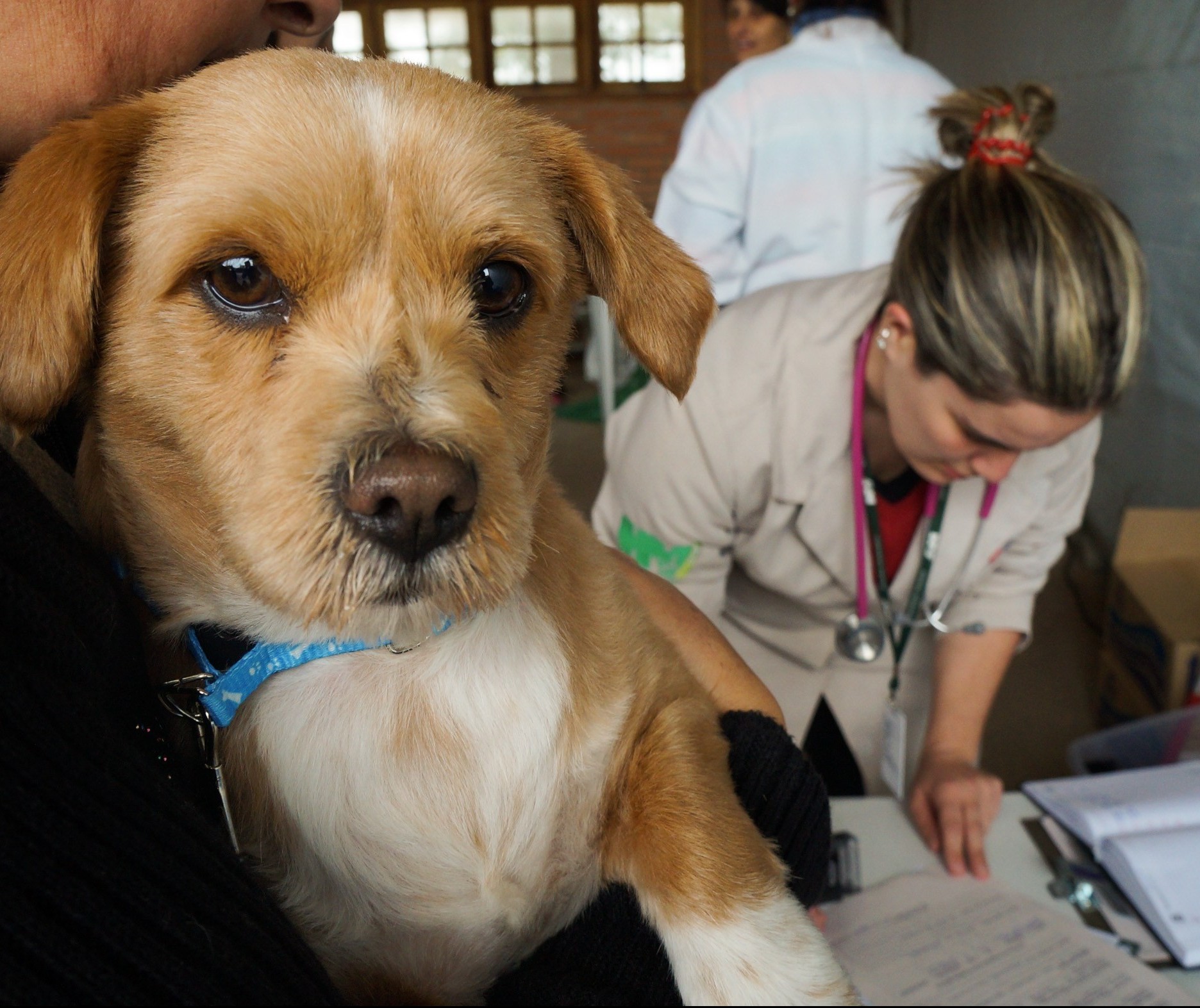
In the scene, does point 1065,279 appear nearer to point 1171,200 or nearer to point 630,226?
point 630,226

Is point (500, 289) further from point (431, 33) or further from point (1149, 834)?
point (431, 33)

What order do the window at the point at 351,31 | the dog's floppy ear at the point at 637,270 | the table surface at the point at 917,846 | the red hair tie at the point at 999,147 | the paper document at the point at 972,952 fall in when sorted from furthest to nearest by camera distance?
the window at the point at 351,31
the red hair tie at the point at 999,147
the table surface at the point at 917,846
the paper document at the point at 972,952
the dog's floppy ear at the point at 637,270

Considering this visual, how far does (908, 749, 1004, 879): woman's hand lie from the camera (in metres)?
1.37

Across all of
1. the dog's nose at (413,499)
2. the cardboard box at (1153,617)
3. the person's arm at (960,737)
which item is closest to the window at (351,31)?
the cardboard box at (1153,617)

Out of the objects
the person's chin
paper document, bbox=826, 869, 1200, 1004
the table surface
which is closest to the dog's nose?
paper document, bbox=826, 869, 1200, 1004

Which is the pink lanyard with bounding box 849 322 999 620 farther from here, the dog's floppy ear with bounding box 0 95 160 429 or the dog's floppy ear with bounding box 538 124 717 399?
the dog's floppy ear with bounding box 0 95 160 429

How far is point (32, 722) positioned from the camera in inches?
19.8

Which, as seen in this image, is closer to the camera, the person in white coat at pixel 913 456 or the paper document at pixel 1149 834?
the paper document at pixel 1149 834

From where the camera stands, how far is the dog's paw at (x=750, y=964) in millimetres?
746

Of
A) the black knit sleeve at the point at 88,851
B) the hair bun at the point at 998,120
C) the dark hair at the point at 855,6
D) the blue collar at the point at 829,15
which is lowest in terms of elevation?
the black knit sleeve at the point at 88,851

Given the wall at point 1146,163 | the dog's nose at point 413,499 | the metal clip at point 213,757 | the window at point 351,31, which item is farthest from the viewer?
the window at point 351,31

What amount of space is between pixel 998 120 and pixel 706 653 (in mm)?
1113

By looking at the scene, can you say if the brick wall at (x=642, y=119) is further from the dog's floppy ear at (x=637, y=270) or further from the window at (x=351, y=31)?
the dog's floppy ear at (x=637, y=270)

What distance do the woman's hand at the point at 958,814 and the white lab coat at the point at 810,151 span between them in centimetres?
129
